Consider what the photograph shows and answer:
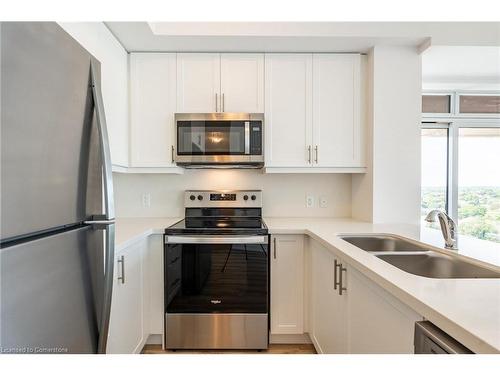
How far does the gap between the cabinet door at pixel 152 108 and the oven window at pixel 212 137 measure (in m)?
0.15

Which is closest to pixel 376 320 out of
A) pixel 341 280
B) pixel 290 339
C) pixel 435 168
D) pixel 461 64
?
pixel 341 280

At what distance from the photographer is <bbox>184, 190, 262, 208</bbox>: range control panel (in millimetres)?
2721

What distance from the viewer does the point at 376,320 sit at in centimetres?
114

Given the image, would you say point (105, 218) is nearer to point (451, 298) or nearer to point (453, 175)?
point (451, 298)

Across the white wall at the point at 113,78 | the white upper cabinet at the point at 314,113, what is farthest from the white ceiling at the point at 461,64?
the white wall at the point at 113,78

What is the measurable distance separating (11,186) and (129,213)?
2.14 meters

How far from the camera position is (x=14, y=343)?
71 centimetres

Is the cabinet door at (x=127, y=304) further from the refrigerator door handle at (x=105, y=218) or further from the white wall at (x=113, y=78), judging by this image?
the white wall at (x=113, y=78)

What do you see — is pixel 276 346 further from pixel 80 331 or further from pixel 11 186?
pixel 11 186

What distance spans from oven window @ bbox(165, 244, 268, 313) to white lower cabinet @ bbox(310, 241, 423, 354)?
1.26ft

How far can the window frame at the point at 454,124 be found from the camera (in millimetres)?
3234

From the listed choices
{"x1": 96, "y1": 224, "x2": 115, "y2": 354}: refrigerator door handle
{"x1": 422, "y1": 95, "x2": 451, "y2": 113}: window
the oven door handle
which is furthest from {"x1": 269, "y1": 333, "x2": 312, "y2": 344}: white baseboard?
{"x1": 422, "y1": 95, "x2": 451, "y2": 113}: window

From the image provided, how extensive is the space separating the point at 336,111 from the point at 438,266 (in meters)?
1.49

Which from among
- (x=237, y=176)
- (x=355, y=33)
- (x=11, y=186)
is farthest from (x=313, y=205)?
(x=11, y=186)
